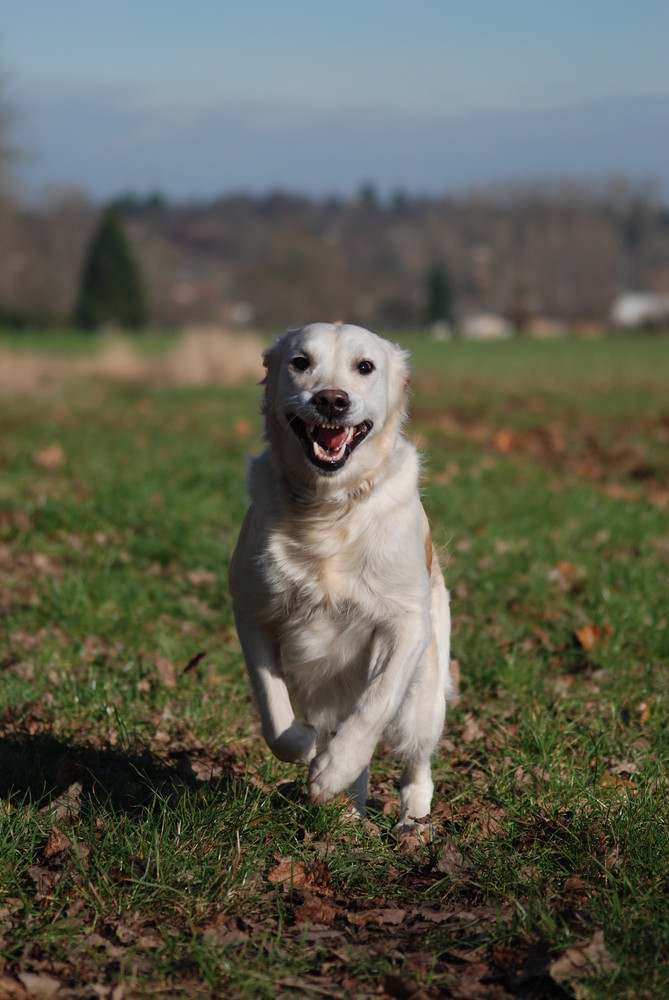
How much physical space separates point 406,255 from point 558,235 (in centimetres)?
1936

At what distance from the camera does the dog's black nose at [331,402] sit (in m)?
3.34

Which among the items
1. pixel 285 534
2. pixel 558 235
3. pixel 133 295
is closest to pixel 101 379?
pixel 285 534

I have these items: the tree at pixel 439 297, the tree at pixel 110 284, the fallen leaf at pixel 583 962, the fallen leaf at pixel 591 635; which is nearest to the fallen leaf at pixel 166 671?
the fallen leaf at pixel 591 635

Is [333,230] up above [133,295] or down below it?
above

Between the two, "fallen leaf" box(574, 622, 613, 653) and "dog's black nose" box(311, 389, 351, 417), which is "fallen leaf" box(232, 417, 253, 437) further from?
"dog's black nose" box(311, 389, 351, 417)

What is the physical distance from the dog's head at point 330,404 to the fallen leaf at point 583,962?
5.13 ft

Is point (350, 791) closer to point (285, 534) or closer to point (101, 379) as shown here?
point (285, 534)

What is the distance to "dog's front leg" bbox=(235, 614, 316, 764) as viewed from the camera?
3424 mm

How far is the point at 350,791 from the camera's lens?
12.5ft

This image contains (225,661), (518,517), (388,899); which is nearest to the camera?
(388,899)

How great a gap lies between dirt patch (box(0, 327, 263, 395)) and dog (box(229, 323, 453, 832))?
20.5m

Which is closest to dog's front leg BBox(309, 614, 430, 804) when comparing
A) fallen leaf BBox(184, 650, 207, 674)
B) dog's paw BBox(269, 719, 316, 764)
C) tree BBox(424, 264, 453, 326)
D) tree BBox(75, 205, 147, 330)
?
dog's paw BBox(269, 719, 316, 764)

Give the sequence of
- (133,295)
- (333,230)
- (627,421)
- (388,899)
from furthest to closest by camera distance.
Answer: (333,230), (133,295), (627,421), (388,899)

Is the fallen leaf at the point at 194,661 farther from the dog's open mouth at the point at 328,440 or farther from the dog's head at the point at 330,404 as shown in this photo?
the dog's open mouth at the point at 328,440
